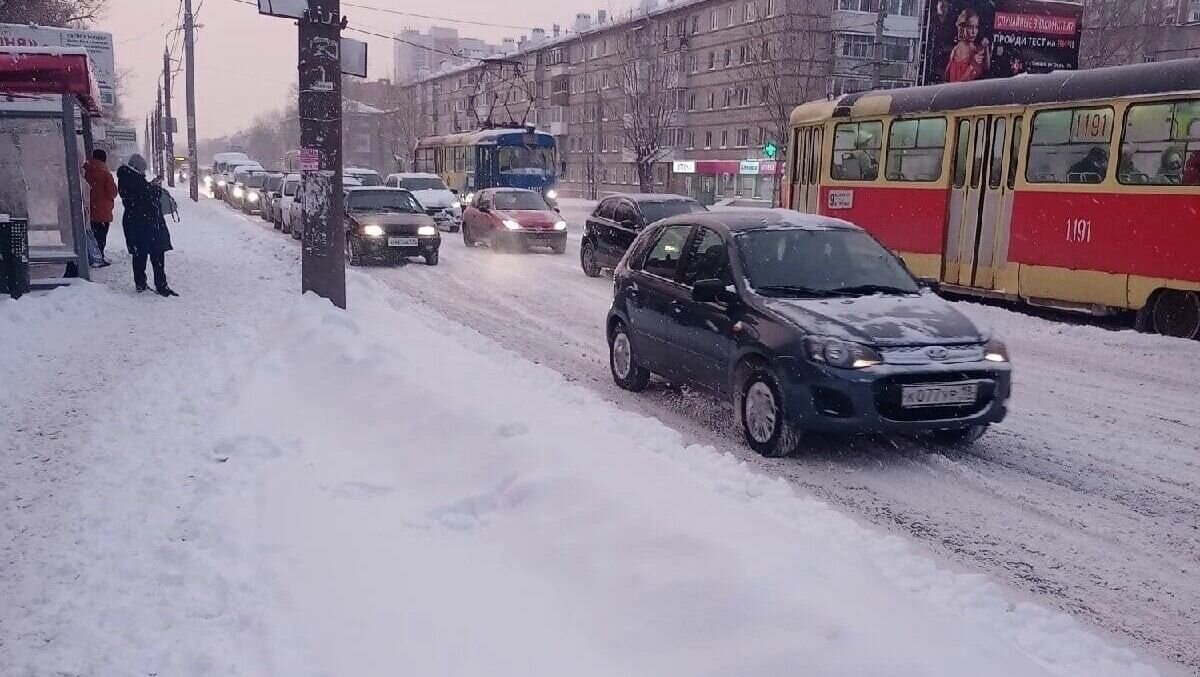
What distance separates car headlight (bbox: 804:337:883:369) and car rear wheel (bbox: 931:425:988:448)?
120 centimetres

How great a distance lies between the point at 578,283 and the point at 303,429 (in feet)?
34.1

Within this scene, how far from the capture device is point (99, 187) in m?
13.8

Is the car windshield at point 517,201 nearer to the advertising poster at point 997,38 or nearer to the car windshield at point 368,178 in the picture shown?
the car windshield at point 368,178

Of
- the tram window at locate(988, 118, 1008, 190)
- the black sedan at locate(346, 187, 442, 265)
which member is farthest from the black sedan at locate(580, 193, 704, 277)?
the tram window at locate(988, 118, 1008, 190)

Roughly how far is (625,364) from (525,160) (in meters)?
25.1

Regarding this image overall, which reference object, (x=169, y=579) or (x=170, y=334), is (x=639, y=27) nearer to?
(x=170, y=334)

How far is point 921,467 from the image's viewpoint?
20.2 feet

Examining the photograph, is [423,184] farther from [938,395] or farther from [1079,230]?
[938,395]

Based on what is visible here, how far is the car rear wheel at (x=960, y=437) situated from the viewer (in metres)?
6.58

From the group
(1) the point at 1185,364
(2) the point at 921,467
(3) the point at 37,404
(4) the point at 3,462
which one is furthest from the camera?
(1) the point at 1185,364

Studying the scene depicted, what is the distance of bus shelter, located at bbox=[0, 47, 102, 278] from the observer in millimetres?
12281

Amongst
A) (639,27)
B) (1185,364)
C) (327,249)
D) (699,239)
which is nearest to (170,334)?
(327,249)

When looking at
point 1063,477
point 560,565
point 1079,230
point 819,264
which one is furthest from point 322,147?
point 1079,230

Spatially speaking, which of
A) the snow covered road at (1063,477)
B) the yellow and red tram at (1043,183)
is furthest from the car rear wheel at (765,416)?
the yellow and red tram at (1043,183)
